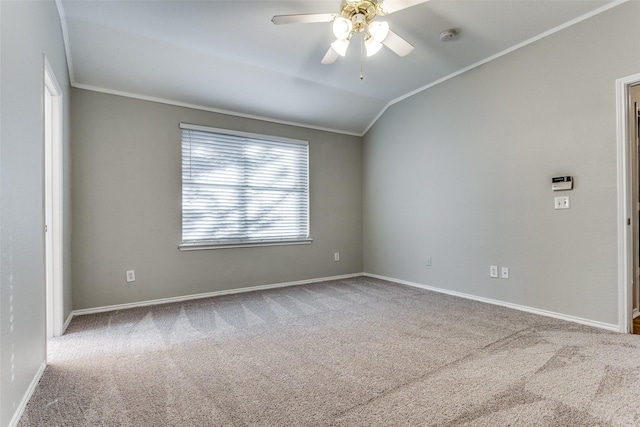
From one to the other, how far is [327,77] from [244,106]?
111 cm

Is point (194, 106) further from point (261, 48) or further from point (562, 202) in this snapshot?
point (562, 202)

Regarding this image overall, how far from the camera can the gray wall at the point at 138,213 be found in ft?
10.5

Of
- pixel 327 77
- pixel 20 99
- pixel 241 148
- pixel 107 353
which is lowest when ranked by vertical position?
→ pixel 107 353

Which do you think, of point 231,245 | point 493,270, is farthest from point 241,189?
point 493,270

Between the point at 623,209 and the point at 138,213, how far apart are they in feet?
15.0

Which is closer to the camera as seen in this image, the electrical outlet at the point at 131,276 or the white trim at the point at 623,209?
the white trim at the point at 623,209

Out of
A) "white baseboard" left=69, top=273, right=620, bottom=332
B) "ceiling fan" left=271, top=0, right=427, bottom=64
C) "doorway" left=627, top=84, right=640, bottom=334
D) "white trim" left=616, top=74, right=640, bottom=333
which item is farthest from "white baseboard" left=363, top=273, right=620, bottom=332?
"ceiling fan" left=271, top=0, right=427, bottom=64

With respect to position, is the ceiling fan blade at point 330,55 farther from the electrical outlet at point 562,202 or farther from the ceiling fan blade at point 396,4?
the electrical outlet at point 562,202

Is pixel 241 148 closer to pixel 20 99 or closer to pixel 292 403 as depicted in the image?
pixel 20 99

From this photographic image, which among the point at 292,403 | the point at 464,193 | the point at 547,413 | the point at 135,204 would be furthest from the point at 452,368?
the point at 135,204

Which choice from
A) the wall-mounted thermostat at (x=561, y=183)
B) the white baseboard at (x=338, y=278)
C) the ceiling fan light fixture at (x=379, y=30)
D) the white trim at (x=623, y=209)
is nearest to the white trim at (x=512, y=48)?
the white trim at (x=623, y=209)

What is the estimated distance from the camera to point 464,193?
11.9ft

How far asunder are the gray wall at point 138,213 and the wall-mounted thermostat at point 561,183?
317 centimetres

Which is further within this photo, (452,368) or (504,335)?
(504,335)
